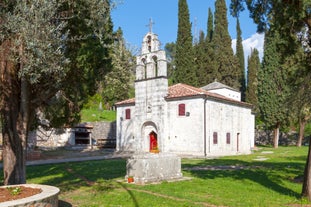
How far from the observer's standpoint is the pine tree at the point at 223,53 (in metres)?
53.2

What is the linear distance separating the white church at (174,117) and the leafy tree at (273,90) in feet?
29.2

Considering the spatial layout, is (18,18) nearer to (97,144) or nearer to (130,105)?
(130,105)

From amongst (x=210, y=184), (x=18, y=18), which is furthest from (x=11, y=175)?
(x=210, y=184)

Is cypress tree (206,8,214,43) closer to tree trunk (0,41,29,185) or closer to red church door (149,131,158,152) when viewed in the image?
red church door (149,131,158,152)

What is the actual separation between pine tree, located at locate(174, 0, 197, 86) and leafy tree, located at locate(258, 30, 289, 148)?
29.8 feet

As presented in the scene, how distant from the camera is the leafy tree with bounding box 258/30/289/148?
131ft

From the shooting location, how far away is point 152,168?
13.5m

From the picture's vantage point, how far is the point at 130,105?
1312 inches

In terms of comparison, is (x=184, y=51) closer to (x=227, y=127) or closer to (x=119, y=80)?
(x=119, y=80)

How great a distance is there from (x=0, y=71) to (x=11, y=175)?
3.29 m

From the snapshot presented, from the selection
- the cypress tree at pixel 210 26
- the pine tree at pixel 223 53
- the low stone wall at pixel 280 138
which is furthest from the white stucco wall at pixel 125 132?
the cypress tree at pixel 210 26

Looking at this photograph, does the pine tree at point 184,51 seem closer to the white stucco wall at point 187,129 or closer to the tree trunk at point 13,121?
the white stucco wall at point 187,129

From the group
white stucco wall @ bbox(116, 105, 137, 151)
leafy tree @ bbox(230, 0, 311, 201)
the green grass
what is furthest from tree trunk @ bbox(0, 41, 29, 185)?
the green grass

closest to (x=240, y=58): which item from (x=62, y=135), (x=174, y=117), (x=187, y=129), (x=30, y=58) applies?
(x=174, y=117)
